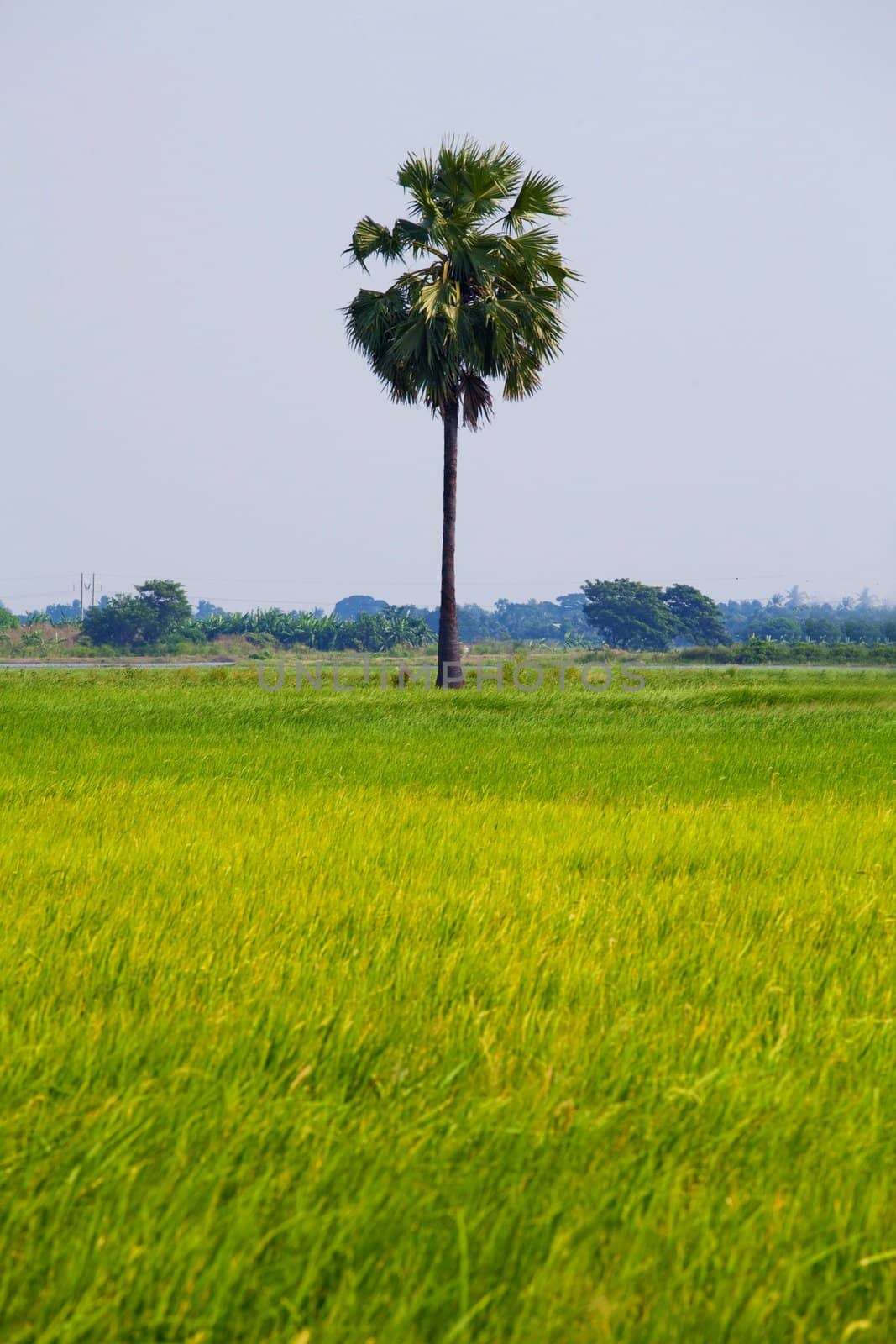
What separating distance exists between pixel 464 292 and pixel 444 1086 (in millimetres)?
24520

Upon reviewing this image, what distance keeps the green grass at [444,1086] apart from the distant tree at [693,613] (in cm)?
10071

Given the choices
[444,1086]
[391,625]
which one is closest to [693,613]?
[391,625]

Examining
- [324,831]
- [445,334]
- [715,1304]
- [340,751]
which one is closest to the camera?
[715,1304]

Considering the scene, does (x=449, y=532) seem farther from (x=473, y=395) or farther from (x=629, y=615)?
(x=629, y=615)

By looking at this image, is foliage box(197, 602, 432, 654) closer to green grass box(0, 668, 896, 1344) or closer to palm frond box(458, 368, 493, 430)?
palm frond box(458, 368, 493, 430)

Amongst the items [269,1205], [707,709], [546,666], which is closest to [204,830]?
[269,1205]

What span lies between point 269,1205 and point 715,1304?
0.90 meters

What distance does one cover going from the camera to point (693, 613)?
10600cm

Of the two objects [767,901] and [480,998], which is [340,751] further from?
[480,998]

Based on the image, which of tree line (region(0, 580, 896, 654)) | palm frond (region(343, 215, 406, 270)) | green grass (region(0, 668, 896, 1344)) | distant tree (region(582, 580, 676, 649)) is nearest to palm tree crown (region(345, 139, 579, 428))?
palm frond (region(343, 215, 406, 270))

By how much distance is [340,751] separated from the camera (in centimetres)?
1247

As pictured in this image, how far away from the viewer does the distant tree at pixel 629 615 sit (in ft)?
336

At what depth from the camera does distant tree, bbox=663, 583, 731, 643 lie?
105 m

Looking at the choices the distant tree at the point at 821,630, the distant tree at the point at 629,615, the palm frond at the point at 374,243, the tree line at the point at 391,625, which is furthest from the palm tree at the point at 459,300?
the distant tree at the point at 821,630
